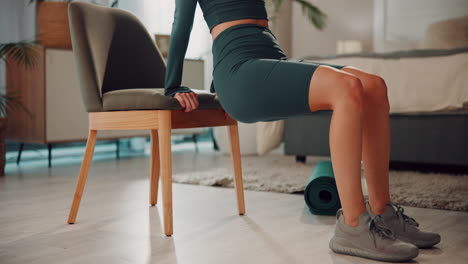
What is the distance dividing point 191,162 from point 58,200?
5.12ft

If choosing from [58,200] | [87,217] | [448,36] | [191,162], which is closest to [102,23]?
[87,217]

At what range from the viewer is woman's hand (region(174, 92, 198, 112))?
1561 millimetres

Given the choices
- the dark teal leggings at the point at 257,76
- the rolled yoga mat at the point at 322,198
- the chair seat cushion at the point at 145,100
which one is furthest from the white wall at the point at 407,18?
the dark teal leggings at the point at 257,76

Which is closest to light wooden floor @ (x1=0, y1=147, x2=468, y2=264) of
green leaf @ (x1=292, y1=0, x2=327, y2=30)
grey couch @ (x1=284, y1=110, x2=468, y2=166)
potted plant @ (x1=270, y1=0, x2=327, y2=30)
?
grey couch @ (x1=284, y1=110, x2=468, y2=166)

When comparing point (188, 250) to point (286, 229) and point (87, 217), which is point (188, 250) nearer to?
point (286, 229)

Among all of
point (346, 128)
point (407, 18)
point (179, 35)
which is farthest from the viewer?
point (407, 18)

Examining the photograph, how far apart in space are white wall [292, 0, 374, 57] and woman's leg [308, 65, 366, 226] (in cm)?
467

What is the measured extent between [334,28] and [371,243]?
4.90 metres

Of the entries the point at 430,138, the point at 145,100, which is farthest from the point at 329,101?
the point at 430,138

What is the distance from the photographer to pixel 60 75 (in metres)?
3.40

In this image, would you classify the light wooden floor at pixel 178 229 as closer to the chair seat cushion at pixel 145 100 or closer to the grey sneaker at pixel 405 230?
the grey sneaker at pixel 405 230

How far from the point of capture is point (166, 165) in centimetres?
158

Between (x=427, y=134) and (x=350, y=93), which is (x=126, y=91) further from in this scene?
(x=427, y=134)

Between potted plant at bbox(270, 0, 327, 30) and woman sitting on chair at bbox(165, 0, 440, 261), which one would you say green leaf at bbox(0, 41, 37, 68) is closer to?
woman sitting on chair at bbox(165, 0, 440, 261)
